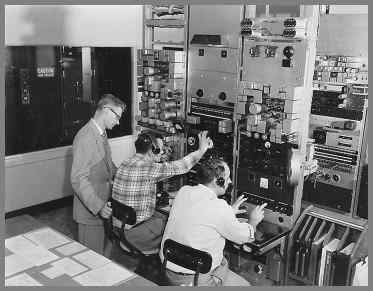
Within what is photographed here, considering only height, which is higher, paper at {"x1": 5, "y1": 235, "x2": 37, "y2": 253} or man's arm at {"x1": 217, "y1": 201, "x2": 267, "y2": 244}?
man's arm at {"x1": 217, "y1": 201, "x2": 267, "y2": 244}

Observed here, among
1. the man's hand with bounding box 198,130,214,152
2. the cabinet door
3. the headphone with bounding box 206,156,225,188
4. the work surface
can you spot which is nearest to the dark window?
the cabinet door

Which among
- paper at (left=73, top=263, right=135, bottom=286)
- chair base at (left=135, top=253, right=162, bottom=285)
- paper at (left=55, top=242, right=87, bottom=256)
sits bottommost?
chair base at (left=135, top=253, right=162, bottom=285)

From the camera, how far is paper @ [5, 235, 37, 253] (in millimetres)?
2645

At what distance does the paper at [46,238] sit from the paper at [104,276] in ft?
1.34

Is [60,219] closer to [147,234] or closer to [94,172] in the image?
[94,172]

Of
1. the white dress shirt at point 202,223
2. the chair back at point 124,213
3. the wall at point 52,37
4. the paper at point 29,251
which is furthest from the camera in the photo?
the wall at point 52,37

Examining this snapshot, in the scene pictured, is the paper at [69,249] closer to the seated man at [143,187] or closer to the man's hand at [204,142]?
the seated man at [143,187]

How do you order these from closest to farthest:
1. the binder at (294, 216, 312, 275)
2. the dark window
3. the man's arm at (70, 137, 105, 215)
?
the man's arm at (70, 137, 105, 215), the binder at (294, 216, 312, 275), the dark window

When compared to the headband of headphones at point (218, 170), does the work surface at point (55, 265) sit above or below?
below

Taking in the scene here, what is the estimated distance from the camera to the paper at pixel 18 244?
2645mm

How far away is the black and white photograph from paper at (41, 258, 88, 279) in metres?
0.01

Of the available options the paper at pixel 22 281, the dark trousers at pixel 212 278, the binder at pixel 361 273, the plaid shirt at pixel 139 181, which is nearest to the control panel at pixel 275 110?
the binder at pixel 361 273

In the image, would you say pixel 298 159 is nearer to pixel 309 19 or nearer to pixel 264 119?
pixel 264 119

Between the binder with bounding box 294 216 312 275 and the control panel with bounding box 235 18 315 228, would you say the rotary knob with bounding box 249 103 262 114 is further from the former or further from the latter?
the binder with bounding box 294 216 312 275
